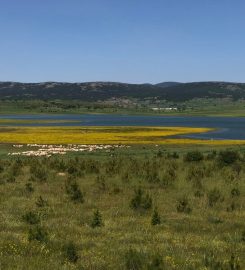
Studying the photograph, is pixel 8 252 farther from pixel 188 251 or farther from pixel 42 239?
pixel 188 251

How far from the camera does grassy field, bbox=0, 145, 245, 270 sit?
1038 cm

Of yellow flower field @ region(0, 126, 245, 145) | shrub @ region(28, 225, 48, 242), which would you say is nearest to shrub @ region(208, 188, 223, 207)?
shrub @ region(28, 225, 48, 242)

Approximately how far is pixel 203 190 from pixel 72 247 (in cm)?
1212

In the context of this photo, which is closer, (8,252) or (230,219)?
(8,252)

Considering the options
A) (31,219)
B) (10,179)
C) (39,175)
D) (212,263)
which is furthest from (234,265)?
(39,175)

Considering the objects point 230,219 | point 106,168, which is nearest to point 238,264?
point 230,219

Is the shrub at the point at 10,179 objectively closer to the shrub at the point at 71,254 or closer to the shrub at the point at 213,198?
the shrub at the point at 213,198

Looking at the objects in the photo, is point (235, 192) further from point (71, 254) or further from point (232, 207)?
point (71, 254)

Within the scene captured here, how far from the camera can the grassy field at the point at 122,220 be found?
10375 millimetres

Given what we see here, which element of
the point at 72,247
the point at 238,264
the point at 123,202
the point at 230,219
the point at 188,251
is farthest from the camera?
the point at 123,202

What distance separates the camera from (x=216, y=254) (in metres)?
11.1

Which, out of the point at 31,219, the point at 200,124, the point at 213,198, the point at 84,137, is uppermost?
the point at 31,219

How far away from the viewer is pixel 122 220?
15227 mm

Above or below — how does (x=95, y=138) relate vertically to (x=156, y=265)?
below
